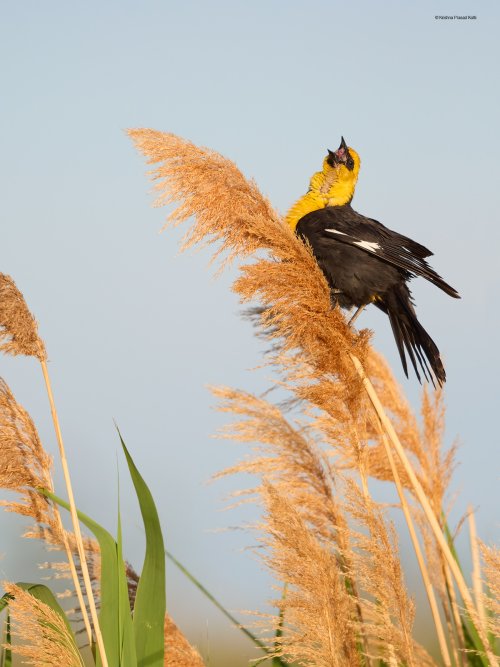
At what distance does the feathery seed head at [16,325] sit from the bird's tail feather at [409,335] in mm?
1776

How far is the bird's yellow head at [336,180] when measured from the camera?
447 centimetres

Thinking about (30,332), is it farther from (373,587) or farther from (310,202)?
(310,202)

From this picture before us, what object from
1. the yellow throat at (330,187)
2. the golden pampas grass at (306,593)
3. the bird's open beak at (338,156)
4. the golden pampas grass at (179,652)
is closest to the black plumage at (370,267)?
the yellow throat at (330,187)

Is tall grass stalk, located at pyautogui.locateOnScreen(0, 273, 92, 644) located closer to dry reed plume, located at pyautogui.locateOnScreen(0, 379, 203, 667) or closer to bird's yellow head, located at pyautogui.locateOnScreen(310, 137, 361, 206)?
dry reed plume, located at pyautogui.locateOnScreen(0, 379, 203, 667)

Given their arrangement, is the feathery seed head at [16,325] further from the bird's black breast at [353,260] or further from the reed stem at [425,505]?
the bird's black breast at [353,260]

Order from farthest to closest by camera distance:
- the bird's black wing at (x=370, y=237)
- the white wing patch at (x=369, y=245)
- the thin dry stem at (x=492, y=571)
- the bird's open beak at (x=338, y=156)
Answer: the bird's open beak at (x=338, y=156) → the white wing patch at (x=369, y=245) → the bird's black wing at (x=370, y=237) → the thin dry stem at (x=492, y=571)

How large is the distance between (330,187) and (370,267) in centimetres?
96

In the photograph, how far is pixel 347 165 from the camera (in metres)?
4.67

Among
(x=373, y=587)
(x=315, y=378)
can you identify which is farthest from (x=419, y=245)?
(x=373, y=587)

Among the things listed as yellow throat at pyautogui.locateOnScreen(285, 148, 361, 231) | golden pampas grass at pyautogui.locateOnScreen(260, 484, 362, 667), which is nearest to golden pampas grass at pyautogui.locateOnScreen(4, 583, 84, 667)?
golden pampas grass at pyautogui.locateOnScreen(260, 484, 362, 667)

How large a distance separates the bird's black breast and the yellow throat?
464mm

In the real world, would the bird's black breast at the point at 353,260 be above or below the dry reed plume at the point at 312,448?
above

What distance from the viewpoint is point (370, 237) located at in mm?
3777

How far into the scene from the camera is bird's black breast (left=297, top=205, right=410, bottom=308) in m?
3.79
